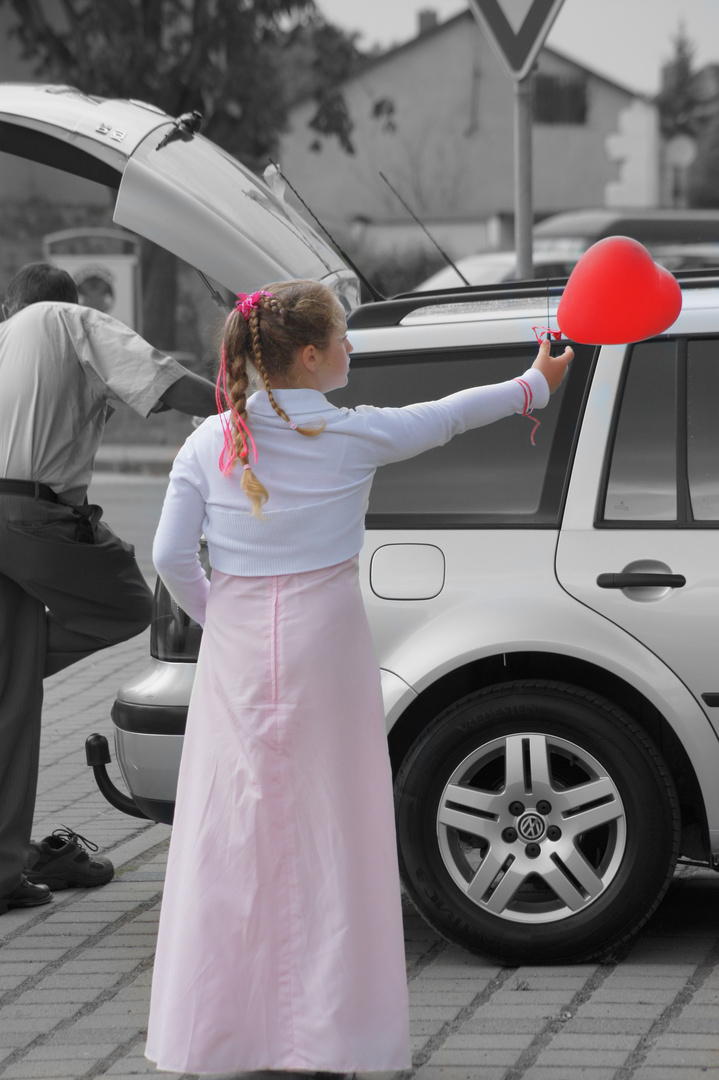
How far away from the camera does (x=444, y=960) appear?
4.02 m

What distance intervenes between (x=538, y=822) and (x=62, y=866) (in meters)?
1.63

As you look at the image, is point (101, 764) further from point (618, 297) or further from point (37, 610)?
point (618, 297)

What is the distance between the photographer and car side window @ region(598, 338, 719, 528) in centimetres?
394

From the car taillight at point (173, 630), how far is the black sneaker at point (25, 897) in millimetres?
877

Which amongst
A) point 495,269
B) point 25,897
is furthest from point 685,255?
point 25,897

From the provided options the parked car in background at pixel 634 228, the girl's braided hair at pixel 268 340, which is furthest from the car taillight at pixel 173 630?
the parked car in background at pixel 634 228

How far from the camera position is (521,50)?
576cm

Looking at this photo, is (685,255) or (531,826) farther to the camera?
(685,255)

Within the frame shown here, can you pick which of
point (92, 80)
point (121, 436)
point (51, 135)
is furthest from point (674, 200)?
point (51, 135)

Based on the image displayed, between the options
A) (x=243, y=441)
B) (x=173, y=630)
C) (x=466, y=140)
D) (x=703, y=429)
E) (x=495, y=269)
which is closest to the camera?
(x=243, y=441)

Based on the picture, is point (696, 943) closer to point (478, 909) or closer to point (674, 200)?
point (478, 909)

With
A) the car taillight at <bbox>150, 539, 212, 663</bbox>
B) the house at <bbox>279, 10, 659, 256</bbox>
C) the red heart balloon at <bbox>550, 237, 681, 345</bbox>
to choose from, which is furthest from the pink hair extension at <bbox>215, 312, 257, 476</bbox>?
the house at <bbox>279, 10, 659, 256</bbox>

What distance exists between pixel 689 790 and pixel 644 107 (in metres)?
42.1

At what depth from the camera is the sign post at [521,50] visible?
5711mm
